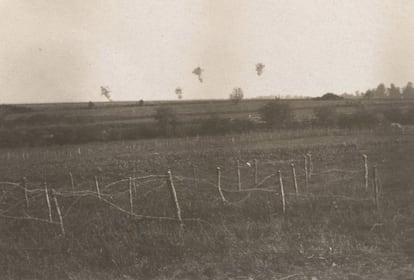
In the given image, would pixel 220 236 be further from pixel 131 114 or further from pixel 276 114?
pixel 131 114

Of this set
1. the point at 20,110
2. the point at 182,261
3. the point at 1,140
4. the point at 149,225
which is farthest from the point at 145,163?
the point at 20,110

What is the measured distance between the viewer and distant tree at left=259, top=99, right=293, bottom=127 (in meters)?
58.1

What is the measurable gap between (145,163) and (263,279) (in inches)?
854

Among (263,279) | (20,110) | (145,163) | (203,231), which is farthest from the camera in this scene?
(20,110)

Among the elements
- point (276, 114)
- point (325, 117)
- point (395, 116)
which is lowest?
point (395, 116)

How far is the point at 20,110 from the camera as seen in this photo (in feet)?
223

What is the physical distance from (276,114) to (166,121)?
1536cm

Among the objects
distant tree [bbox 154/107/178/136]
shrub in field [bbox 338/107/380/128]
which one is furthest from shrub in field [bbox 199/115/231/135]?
shrub in field [bbox 338/107/380/128]

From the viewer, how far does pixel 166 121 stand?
5775 cm

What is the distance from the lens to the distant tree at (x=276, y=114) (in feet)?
191

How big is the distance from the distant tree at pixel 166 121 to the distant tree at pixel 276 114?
12.5m

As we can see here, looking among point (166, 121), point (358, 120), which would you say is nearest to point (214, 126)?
point (166, 121)

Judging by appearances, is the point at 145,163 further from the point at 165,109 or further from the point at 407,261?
the point at 165,109

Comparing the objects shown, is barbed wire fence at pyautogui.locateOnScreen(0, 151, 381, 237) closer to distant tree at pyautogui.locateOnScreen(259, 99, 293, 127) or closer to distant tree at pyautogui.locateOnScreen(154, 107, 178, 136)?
distant tree at pyautogui.locateOnScreen(154, 107, 178, 136)
